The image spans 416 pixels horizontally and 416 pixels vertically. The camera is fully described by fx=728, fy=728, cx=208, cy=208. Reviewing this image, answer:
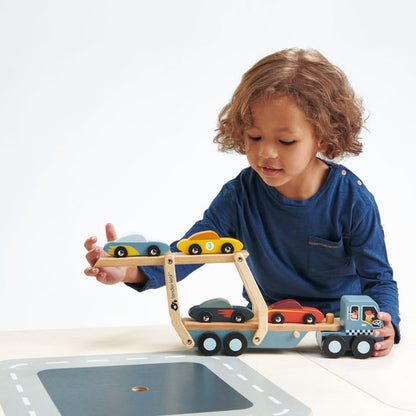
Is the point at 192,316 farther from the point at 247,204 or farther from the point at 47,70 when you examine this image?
the point at 47,70

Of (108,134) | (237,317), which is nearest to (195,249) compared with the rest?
(237,317)

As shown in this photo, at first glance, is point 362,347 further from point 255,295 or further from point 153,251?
point 153,251

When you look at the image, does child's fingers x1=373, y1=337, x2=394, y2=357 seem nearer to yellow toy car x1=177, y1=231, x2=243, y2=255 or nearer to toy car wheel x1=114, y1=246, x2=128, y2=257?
yellow toy car x1=177, y1=231, x2=243, y2=255

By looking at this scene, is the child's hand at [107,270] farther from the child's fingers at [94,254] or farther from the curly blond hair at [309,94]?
the curly blond hair at [309,94]

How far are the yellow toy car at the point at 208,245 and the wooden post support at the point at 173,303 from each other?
3cm

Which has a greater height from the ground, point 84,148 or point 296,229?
point 84,148

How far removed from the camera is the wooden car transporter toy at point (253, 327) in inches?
39.8

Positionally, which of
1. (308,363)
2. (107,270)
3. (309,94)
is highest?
(309,94)

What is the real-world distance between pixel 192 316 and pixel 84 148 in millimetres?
1698

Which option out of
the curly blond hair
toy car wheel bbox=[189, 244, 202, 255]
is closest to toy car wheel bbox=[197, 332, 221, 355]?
toy car wheel bbox=[189, 244, 202, 255]

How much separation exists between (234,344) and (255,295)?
8 cm

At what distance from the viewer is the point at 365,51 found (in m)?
2.83

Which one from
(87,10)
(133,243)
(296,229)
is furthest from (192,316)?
(87,10)

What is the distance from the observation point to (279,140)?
1.09 m
